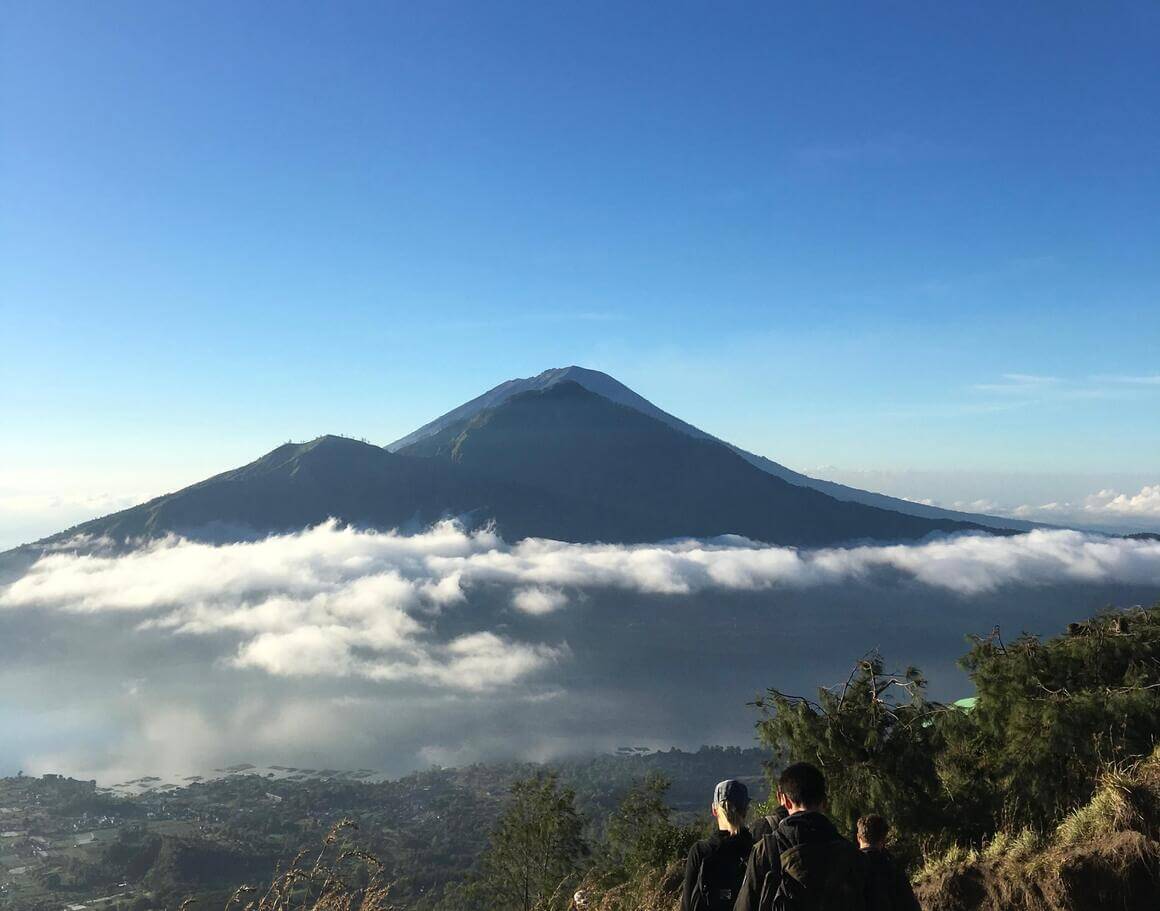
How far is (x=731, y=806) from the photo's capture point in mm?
4105

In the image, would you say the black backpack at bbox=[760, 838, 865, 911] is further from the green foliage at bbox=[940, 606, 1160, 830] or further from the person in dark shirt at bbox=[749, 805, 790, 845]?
the green foliage at bbox=[940, 606, 1160, 830]

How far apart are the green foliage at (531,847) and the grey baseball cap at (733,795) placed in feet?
108

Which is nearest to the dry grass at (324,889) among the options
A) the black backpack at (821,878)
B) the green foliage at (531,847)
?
the black backpack at (821,878)

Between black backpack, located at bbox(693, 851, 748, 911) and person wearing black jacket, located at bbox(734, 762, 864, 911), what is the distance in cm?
41

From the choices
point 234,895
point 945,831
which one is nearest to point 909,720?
point 945,831

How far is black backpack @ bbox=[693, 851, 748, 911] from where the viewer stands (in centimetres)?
404

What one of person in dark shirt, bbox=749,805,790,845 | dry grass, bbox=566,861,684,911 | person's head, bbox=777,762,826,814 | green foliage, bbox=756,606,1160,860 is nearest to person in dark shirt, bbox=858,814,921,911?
person's head, bbox=777,762,826,814

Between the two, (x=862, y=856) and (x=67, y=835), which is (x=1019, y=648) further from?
(x=67, y=835)

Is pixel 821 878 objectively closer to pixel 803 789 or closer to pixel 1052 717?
pixel 803 789

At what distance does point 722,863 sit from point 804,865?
0.70 m

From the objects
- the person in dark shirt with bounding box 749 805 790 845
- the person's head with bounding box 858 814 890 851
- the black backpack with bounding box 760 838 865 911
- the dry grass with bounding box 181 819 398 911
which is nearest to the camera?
the black backpack with bounding box 760 838 865 911

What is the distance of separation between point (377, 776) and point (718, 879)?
664ft

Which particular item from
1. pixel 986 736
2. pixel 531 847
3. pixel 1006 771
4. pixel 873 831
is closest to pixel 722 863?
pixel 873 831

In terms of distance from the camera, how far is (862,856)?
3557 millimetres
